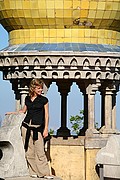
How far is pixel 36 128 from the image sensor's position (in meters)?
21.5

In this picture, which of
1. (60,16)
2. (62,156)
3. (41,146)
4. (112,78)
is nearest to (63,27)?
(60,16)

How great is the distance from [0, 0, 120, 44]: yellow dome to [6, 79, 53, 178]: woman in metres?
11.2

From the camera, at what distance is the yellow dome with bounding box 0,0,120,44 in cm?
3256

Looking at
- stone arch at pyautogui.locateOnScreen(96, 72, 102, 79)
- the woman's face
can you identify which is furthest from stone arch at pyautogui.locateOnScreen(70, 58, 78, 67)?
the woman's face

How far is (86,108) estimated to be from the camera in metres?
35.1

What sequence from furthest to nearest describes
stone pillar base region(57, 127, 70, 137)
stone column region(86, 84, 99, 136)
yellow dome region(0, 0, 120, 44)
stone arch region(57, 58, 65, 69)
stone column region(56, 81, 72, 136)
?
1. stone column region(56, 81, 72, 136)
2. stone pillar base region(57, 127, 70, 137)
3. yellow dome region(0, 0, 120, 44)
4. stone column region(86, 84, 99, 136)
5. stone arch region(57, 58, 65, 69)

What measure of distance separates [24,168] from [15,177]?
0.94ft

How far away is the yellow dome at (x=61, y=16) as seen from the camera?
32.6 m

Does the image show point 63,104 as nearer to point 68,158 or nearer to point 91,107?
point 68,158

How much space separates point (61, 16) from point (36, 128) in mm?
11754

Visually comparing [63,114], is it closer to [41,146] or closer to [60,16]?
[60,16]

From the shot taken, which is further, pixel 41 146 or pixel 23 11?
pixel 23 11

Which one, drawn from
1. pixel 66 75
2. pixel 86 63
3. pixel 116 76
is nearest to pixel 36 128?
pixel 86 63

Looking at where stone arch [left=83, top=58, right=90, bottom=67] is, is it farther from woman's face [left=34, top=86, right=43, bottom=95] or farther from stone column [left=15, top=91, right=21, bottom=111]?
woman's face [left=34, top=86, right=43, bottom=95]
